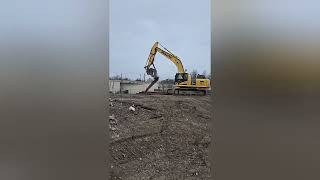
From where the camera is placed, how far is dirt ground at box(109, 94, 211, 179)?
2023mm

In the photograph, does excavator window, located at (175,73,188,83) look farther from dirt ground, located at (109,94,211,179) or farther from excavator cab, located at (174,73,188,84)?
dirt ground, located at (109,94,211,179)

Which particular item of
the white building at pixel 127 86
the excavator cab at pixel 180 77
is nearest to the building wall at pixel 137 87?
the white building at pixel 127 86

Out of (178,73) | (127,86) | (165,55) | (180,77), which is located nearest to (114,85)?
(127,86)

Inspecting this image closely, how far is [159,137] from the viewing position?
2.39 m

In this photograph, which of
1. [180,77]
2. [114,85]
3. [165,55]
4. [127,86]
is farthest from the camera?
[180,77]

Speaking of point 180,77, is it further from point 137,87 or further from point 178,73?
point 137,87

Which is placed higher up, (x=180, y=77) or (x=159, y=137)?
(x=180, y=77)

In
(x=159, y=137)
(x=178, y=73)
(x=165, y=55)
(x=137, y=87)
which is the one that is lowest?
(x=159, y=137)

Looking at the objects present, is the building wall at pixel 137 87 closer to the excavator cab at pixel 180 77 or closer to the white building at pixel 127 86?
the white building at pixel 127 86
